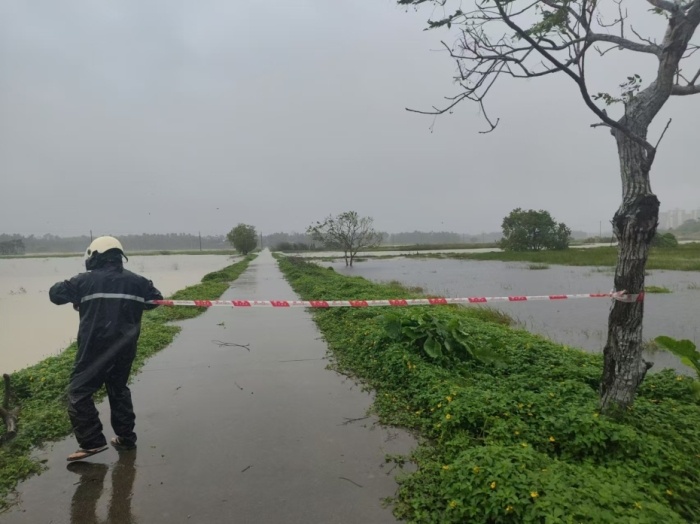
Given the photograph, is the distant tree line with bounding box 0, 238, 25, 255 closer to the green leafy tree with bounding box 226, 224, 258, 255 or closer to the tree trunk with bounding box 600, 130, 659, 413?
the green leafy tree with bounding box 226, 224, 258, 255

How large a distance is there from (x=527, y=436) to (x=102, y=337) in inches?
138

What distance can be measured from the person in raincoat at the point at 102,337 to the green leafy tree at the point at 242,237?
208 feet

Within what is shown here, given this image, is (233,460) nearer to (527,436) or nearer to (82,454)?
(82,454)

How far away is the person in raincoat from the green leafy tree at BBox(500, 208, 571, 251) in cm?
5213

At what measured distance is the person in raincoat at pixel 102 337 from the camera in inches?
138

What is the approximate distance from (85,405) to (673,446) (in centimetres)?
448

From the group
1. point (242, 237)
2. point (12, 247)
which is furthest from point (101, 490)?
point (12, 247)

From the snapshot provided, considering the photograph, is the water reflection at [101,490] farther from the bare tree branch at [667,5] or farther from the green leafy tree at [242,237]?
the green leafy tree at [242,237]

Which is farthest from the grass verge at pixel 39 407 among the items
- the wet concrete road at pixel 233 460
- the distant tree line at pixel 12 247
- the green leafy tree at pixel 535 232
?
the distant tree line at pixel 12 247

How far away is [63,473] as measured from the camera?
10.9 feet

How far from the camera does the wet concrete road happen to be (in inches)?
111

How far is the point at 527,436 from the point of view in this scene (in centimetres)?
331

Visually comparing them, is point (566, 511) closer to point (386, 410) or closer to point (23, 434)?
point (386, 410)

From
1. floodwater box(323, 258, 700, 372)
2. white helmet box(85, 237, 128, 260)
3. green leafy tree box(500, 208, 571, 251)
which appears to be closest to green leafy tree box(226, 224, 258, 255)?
green leafy tree box(500, 208, 571, 251)
